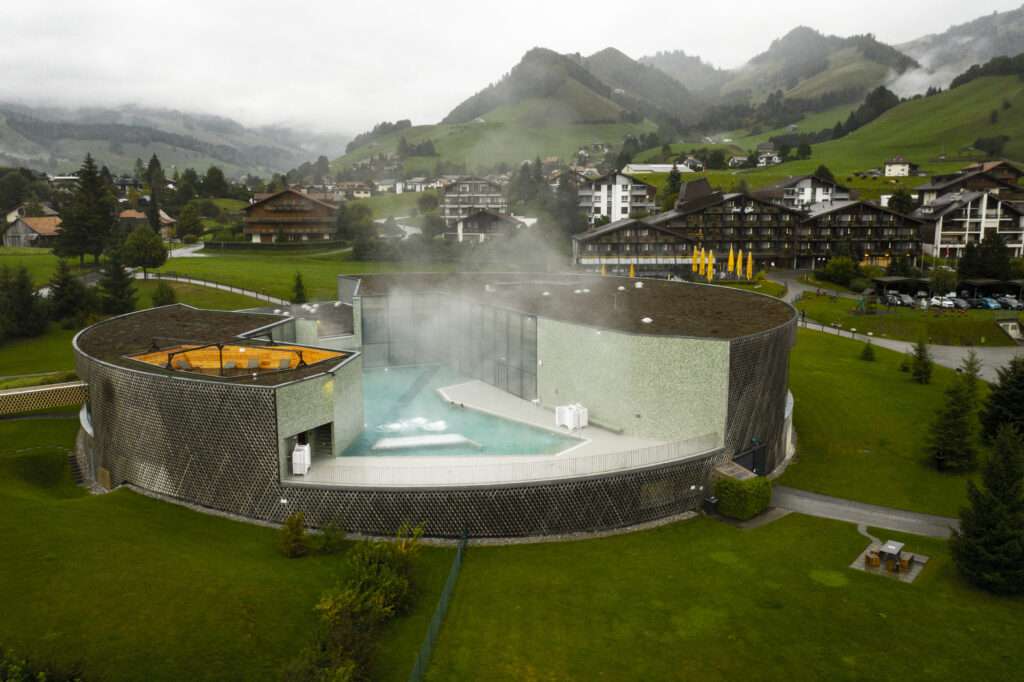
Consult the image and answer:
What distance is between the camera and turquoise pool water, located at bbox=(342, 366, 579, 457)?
21641mm

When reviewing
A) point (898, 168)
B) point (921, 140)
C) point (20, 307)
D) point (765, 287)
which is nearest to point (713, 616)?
point (20, 307)

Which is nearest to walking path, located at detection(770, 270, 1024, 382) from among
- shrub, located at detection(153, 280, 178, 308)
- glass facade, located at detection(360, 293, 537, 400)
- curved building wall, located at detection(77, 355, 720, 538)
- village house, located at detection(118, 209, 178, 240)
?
glass facade, located at detection(360, 293, 537, 400)

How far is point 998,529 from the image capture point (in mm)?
16078

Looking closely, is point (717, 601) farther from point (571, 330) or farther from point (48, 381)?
point (48, 381)

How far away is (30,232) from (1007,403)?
9132 cm

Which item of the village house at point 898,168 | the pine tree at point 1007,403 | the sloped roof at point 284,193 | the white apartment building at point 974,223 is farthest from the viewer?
the village house at point 898,168

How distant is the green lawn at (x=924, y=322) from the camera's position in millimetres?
47719

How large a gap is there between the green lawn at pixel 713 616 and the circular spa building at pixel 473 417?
1.82 metres

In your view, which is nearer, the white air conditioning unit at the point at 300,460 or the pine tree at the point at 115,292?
the white air conditioning unit at the point at 300,460

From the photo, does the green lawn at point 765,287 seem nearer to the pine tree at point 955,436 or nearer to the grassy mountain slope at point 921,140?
the pine tree at point 955,436

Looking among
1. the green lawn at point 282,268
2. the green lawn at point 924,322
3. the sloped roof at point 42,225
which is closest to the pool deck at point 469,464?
the green lawn at point 282,268

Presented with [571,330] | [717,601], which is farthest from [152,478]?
[717,601]

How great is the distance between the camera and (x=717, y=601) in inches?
614

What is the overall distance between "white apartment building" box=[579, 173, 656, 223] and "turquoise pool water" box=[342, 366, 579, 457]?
72.3m
